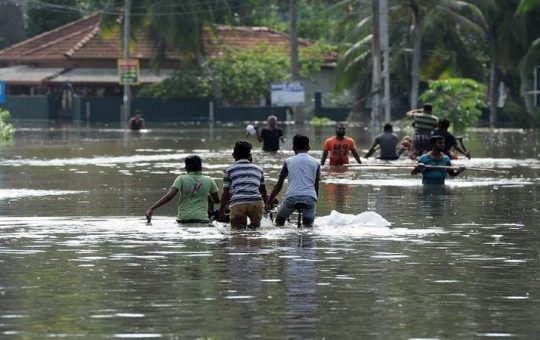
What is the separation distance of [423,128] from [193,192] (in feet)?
51.7

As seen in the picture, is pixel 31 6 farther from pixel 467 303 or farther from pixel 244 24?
pixel 467 303

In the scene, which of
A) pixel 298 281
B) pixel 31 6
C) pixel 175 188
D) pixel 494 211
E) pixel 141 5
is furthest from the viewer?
pixel 31 6

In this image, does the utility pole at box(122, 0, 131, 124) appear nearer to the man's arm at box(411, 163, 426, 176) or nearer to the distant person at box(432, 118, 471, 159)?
the distant person at box(432, 118, 471, 159)

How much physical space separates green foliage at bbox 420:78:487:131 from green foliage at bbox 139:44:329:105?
26.2 m

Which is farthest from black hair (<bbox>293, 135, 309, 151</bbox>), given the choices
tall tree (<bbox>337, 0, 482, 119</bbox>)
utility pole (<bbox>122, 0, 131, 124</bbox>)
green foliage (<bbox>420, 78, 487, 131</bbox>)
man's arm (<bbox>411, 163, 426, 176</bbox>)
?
utility pole (<bbox>122, 0, 131, 124</bbox>)

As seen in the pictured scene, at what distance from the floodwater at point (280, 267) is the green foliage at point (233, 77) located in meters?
65.3

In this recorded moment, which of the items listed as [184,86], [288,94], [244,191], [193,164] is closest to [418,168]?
[193,164]

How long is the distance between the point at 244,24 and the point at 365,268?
99499 millimetres

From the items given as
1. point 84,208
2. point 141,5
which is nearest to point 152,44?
point 141,5

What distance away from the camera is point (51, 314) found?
13.5 metres

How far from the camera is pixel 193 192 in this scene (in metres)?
21.0

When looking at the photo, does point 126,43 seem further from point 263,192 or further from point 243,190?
point 243,190

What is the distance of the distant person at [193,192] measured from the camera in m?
20.9

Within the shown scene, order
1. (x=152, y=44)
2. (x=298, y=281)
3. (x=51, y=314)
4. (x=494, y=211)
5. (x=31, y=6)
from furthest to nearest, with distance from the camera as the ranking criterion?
1. (x=31, y=6)
2. (x=152, y=44)
3. (x=494, y=211)
4. (x=298, y=281)
5. (x=51, y=314)
